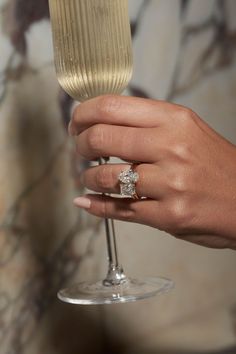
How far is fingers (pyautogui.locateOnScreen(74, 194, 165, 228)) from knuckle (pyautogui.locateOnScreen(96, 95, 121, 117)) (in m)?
0.13

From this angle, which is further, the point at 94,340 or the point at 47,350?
the point at 94,340

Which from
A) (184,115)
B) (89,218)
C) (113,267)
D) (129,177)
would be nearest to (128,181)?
(129,177)

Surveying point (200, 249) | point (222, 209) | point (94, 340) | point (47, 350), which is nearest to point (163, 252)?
point (200, 249)

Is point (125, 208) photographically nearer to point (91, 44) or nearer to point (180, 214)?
point (180, 214)

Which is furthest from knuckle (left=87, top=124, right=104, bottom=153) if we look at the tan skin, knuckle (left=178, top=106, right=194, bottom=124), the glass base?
the glass base

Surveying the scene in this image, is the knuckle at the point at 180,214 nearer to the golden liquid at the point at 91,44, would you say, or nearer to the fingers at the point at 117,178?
the fingers at the point at 117,178

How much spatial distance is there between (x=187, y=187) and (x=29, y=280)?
0.40 meters

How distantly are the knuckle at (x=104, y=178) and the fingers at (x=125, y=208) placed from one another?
A: 0.04 metres

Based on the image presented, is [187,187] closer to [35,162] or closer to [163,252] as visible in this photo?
[35,162]

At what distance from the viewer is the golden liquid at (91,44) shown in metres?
0.97

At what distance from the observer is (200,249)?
4.84 feet

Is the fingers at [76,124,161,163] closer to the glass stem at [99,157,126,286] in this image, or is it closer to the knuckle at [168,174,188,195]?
the knuckle at [168,174,188,195]

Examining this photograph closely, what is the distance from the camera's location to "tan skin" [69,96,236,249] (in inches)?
36.1

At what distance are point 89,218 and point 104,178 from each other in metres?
0.38
